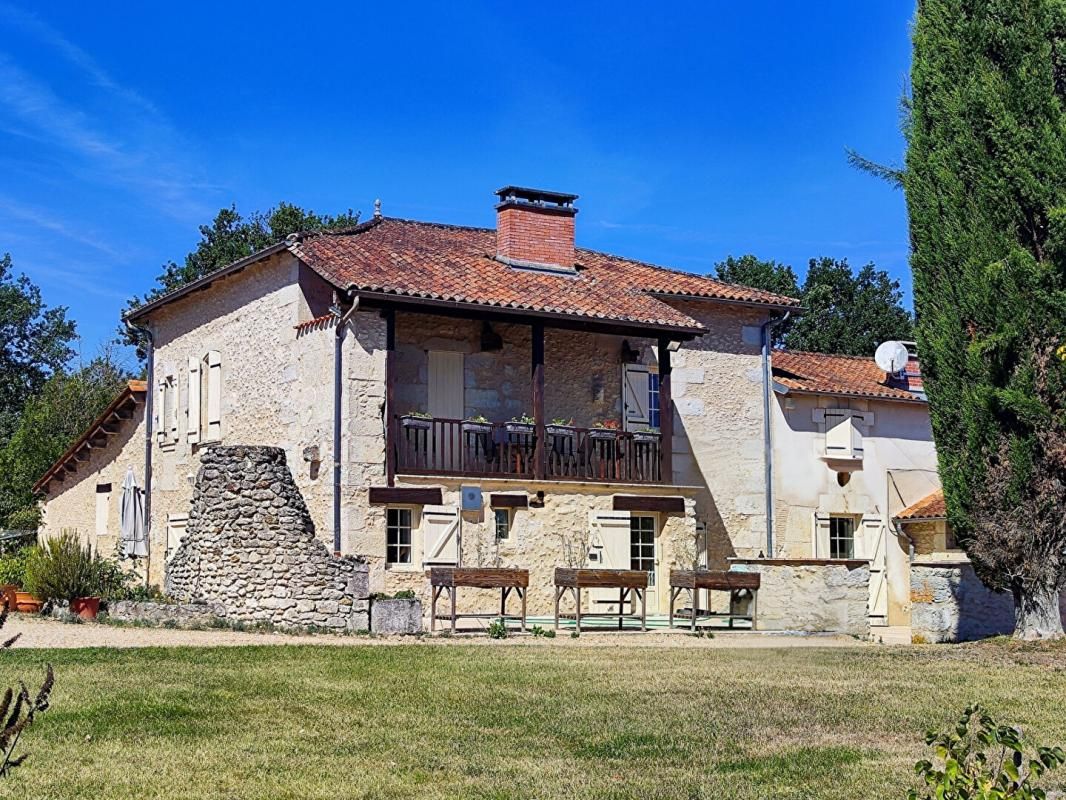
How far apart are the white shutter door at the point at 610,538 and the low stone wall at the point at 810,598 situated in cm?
315

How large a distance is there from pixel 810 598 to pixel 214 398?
11.0 m

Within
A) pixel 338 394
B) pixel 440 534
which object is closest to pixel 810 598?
pixel 440 534

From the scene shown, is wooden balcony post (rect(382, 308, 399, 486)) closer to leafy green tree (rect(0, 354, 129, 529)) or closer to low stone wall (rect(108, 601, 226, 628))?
low stone wall (rect(108, 601, 226, 628))

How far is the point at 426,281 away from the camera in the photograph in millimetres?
20531

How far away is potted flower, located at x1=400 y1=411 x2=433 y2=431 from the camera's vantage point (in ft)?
66.3

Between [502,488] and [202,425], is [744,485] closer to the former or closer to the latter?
[502,488]

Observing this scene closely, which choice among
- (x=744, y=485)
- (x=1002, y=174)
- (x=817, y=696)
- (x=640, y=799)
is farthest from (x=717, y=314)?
(x=640, y=799)

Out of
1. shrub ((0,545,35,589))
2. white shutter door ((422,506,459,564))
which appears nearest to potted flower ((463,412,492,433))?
white shutter door ((422,506,459,564))

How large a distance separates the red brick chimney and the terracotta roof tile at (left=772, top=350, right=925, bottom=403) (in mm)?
4499

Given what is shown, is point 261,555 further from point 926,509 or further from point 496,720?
point 926,509

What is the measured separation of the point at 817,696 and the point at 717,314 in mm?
13853

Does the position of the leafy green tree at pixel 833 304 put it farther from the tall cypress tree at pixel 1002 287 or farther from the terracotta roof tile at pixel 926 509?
the tall cypress tree at pixel 1002 287

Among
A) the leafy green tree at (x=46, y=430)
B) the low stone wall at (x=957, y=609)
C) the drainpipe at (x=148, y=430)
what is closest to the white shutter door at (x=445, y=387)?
the drainpipe at (x=148, y=430)

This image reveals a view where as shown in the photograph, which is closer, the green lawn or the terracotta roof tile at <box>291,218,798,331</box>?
the green lawn
